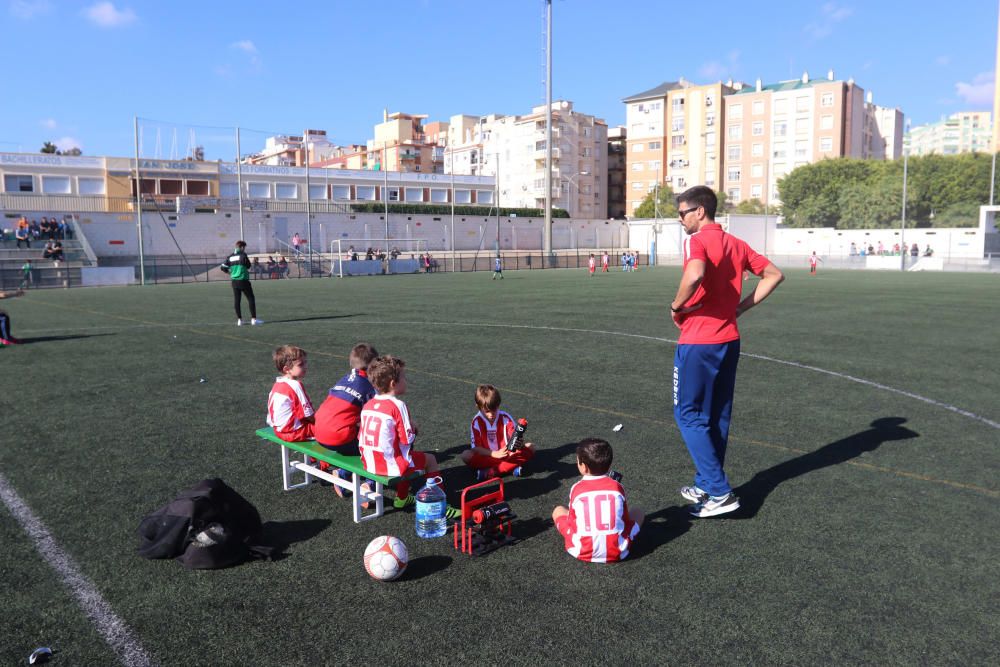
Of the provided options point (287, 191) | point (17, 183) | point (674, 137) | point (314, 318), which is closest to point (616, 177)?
point (674, 137)

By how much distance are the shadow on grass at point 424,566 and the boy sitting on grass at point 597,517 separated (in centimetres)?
76

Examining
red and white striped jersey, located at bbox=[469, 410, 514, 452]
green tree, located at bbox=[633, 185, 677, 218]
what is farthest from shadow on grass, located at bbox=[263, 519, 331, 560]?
green tree, located at bbox=[633, 185, 677, 218]

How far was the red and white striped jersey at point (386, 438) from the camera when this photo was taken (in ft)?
16.0

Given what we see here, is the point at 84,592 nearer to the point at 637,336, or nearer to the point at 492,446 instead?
the point at 492,446

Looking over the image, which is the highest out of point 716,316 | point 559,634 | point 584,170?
point 584,170

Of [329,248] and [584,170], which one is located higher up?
[584,170]

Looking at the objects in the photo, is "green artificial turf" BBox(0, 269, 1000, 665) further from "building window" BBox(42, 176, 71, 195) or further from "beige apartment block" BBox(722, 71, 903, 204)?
"beige apartment block" BBox(722, 71, 903, 204)

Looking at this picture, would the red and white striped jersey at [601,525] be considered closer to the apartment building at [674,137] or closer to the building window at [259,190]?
the building window at [259,190]

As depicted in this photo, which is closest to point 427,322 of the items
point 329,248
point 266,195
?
point 329,248

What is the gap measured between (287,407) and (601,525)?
266cm

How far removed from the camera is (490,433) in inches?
234

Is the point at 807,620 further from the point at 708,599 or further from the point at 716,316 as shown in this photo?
the point at 716,316

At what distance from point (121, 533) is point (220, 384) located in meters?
5.21

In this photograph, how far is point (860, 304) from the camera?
73.4ft
